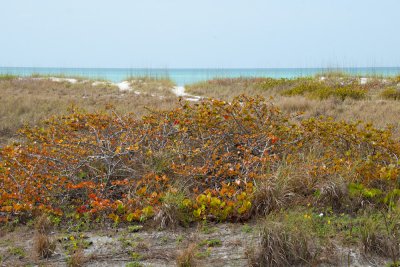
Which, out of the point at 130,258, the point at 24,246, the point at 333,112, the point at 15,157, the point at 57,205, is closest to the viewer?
the point at 130,258

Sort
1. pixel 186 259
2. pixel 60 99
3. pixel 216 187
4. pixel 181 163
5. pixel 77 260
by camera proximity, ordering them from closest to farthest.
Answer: pixel 186 259 < pixel 77 260 < pixel 216 187 < pixel 181 163 < pixel 60 99

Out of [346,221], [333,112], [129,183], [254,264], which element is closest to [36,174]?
[129,183]

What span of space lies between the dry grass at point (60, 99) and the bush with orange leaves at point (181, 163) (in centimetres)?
137

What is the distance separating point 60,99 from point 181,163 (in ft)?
26.7

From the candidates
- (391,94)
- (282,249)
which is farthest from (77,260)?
(391,94)

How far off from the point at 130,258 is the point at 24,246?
0.96m

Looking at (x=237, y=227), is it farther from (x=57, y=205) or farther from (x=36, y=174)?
(x=36, y=174)

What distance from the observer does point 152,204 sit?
4.31 meters

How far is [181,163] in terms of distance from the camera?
16.9 feet

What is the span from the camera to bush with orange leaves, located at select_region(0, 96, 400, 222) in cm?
436

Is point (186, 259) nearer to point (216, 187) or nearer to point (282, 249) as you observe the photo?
point (282, 249)

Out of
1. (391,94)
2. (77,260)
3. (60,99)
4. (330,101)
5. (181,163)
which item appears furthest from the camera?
(391,94)

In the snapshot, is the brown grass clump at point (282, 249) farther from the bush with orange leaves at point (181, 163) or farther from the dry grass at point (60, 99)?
the dry grass at point (60, 99)

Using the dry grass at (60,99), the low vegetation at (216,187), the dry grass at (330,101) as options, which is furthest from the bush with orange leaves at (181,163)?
the dry grass at (60,99)
